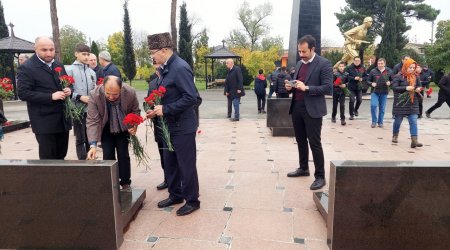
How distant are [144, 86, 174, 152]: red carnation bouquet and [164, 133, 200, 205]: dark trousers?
3.4 inches

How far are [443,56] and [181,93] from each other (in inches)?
1365

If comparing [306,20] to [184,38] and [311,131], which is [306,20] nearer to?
[311,131]

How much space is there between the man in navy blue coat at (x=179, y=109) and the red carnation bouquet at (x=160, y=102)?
6cm

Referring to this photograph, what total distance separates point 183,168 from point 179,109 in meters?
0.59

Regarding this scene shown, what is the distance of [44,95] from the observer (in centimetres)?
332

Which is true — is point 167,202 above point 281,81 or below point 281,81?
below

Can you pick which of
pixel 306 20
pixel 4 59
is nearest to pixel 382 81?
pixel 306 20

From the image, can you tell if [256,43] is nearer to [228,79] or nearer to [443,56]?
[443,56]

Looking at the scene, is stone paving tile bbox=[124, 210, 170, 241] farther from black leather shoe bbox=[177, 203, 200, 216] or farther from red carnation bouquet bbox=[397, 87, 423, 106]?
red carnation bouquet bbox=[397, 87, 423, 106]

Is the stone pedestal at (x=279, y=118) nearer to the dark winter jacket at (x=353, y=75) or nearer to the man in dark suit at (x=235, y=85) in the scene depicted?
the man in dark suit at (x=235, y=85)

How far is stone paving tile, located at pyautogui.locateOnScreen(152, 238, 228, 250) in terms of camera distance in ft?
8.63

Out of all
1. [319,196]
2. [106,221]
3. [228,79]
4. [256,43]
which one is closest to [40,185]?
[106,221]

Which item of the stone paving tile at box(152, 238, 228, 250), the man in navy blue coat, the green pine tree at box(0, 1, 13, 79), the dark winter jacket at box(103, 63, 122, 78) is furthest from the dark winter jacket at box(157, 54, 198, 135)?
the green pine tree at box(0, 1, 13, 79)

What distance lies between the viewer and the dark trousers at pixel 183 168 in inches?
121
